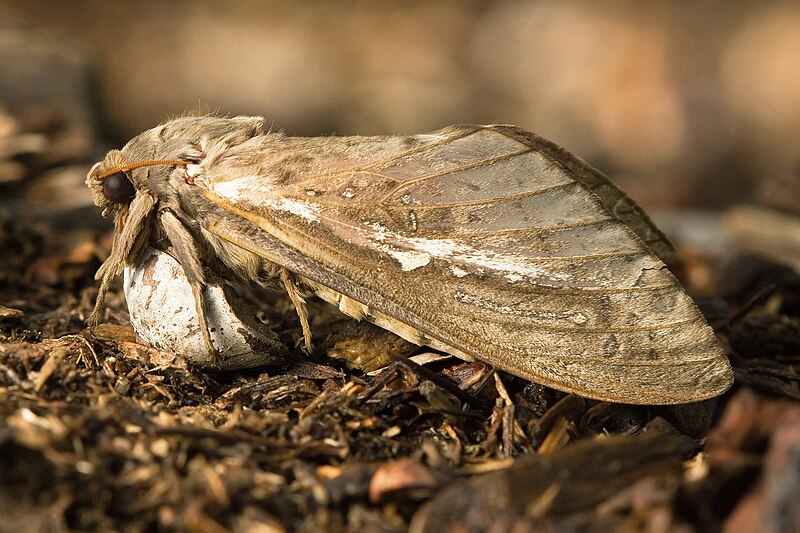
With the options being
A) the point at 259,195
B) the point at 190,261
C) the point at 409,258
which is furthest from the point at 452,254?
the point at 190,261

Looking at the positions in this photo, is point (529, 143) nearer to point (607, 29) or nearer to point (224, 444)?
point (224, 444)

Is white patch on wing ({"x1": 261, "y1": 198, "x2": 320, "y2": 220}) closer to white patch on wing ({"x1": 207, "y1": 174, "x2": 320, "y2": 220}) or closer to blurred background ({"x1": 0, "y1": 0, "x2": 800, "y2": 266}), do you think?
white patch on wing ({"x1": 207, "y1": 174, "x2": 320, "y2": 220})

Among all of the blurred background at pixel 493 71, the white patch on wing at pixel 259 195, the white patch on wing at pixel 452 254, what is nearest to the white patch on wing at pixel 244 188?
the white patch on wing at pixel 259 195

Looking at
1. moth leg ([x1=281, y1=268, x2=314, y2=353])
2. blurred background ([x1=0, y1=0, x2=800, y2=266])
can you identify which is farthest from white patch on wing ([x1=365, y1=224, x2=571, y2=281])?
blurred background ([x1=0, y1=0, x2=800, y2=266])

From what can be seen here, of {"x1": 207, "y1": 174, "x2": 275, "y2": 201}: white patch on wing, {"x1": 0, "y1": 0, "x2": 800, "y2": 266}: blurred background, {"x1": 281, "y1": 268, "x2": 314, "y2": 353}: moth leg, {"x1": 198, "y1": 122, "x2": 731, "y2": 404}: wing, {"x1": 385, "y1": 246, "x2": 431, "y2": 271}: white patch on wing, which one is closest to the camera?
{"x1": 198, "y1": 122, "x2": 731, "y2": 404}: wing

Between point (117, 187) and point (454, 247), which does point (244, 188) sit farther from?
point (454, 247)

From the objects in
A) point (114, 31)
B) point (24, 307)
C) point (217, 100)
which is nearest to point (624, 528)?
point (24, 307)
